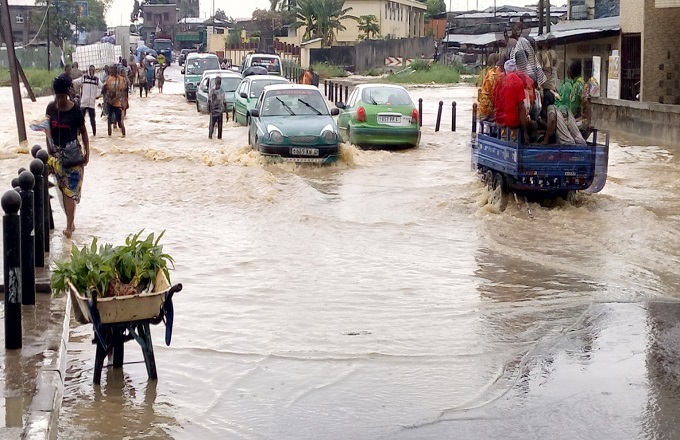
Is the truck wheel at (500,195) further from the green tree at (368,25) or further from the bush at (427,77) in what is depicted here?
the green tree at (368,25)

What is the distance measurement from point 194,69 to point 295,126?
76.3 feet

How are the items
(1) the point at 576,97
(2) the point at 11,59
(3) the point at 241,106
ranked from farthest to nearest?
(3) the point at 241,106 → (1) the point at 576,97 → (2) the point at 11,59

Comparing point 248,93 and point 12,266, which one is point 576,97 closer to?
point 248,93

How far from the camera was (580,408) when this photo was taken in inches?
248

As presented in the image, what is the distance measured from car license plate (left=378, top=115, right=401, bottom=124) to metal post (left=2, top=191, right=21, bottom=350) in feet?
48.6

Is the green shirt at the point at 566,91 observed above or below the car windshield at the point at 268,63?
below

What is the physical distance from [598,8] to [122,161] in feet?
76.5

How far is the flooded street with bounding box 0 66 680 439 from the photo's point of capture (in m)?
6.25

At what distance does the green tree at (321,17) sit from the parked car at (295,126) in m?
48.0

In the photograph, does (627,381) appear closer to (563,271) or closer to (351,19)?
(563,271)

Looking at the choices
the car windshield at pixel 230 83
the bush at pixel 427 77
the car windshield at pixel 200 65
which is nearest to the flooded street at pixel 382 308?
the car windshield at pixel 230 83

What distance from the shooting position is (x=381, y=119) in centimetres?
2109

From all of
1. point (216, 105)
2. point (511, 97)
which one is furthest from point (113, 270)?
point (216, 105)

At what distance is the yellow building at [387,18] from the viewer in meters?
75.2
